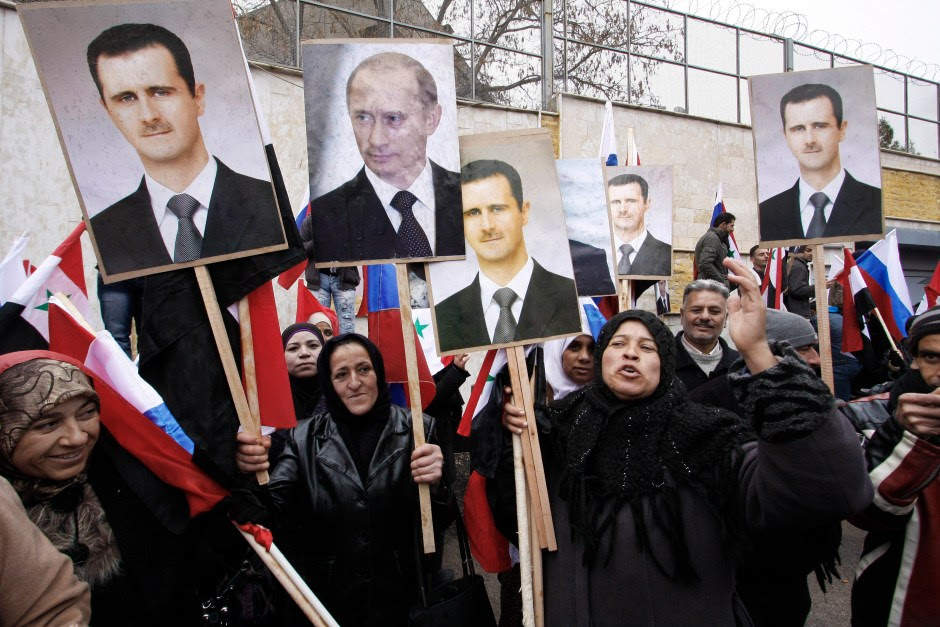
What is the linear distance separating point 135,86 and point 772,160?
2.83 meters

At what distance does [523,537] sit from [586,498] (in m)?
0.32

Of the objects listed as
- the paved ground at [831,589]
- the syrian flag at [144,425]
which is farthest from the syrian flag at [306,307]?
the syrian flag at [144,425]

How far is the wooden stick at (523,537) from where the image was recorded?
235 cm

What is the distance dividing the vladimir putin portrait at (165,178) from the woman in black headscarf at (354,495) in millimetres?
726

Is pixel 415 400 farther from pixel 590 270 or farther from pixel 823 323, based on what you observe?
pixel 823 323

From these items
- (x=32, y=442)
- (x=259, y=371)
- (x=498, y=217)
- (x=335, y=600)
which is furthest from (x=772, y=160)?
(x=32, y=442)

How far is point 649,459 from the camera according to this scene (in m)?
2.12

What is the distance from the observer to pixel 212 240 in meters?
2.50

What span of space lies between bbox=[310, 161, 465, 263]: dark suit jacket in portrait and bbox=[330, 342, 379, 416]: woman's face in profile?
42 centimetres

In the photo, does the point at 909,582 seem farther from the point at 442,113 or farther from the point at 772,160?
the point at 442,113

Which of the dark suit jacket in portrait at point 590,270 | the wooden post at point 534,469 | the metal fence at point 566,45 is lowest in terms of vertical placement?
the wooden post at point 534,469

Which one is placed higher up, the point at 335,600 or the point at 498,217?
the point at 498,217

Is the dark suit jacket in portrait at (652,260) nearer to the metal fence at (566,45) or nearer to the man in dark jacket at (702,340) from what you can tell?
the man in dark jacket at (702,340)

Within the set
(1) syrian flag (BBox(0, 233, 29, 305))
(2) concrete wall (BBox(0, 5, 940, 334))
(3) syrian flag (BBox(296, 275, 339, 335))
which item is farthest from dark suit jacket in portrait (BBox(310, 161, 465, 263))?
(2) concrete wall (BBox(0, 5, 940, 334))
